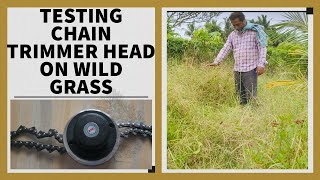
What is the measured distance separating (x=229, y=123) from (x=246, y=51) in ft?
1.77

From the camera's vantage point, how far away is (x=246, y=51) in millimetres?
4750

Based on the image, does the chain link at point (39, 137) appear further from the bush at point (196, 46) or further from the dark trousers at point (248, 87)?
the dark trousers at point (248, 87)

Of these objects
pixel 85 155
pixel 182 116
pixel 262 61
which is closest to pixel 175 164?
pixel 182 116

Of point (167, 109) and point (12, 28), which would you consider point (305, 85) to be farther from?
point (12, 28)

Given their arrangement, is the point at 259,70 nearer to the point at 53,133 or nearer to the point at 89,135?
the point at 89,135

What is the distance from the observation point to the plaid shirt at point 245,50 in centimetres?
475

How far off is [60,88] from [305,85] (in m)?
1.78

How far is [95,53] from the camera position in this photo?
186 inches

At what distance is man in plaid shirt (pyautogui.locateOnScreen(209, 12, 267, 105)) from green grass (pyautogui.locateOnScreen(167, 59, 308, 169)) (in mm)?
58

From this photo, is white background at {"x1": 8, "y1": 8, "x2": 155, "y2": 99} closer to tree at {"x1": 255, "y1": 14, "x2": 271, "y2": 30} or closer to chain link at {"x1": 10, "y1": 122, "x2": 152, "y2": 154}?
chain link at {"x1": 10, "y1": 122, "x2": 152, "y2": 154}

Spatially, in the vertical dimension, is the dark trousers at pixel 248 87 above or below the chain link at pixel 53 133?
above

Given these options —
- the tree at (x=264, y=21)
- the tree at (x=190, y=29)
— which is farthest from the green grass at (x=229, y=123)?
the tree at (x=264, y=21)

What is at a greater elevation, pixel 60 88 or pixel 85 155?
pixel 60 88

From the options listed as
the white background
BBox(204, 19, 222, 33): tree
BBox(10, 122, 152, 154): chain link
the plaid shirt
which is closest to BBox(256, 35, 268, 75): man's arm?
the plaid shirt
